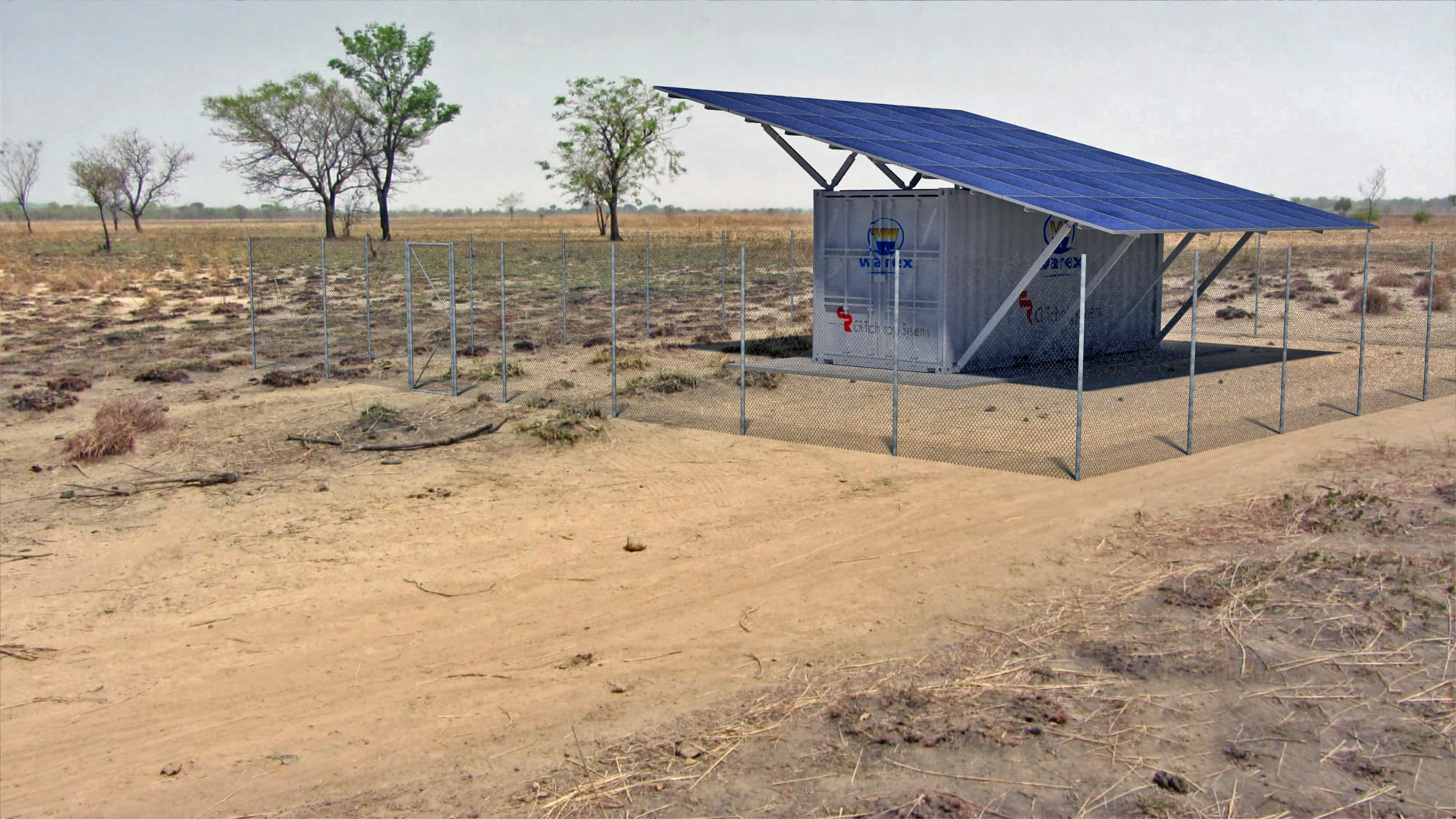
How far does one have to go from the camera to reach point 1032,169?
22375mm

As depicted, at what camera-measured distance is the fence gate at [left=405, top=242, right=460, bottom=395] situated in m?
18.7

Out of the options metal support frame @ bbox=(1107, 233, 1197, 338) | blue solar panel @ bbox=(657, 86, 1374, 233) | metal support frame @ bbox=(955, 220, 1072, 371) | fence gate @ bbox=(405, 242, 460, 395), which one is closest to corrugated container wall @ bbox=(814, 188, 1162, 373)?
metal support frame @ bbox=(955, 220, 1072, 371)

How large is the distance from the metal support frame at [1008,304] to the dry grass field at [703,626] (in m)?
4.81

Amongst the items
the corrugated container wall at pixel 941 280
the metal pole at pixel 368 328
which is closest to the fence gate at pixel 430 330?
the metal pole at pixel 368 328

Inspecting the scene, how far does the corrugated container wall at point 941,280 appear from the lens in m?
20.8

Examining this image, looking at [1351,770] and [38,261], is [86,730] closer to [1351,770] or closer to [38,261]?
[1351,770]

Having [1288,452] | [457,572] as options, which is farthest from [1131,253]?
[457,572]

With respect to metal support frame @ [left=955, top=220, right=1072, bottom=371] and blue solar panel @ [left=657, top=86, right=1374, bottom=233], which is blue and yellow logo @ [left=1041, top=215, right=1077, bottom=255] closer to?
blue solar panel @ [left=657, top=86, right=1374, bottom=233]

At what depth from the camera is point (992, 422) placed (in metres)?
16.6

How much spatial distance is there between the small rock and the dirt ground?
0.04 ft

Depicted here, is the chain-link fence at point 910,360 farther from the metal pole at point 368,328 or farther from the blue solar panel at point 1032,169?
the blue solar panel at point 1032,169

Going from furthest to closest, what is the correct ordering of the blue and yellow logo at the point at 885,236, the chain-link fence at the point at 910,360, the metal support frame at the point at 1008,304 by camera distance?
the blue and yellow logo at the point at 885,236
the metal support frame at the point at 1008,304
the chain-link fence at the point at 910,360

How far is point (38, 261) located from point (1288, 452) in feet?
162

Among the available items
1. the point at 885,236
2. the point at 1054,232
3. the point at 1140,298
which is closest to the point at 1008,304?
the point at 885,236
